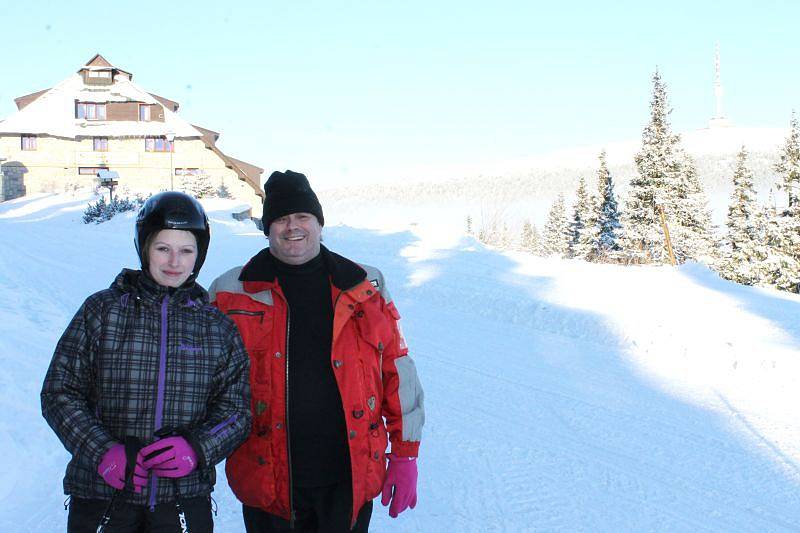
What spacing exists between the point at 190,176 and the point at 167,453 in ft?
113

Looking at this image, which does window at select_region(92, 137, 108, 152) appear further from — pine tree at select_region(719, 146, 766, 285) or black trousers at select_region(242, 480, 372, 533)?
black trousers at select_region(242, 480, 372, 533)

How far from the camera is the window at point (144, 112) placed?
39.3m

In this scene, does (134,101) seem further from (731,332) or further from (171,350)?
(171,350)

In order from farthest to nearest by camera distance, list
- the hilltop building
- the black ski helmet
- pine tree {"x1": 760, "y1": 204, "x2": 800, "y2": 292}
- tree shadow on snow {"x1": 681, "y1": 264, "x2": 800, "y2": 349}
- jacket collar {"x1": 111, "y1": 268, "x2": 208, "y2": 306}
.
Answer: the hilltop building < pine tree {"x1": 760, "y1": 204, "x2": 800, "y2": 292} < tree shadow on snow {"x1": 681, "y1": 264, "x2": 800, "y2": 349} < the black ski helmet < jacket collar {"x1": 111, "y1": 268, "x2": 208, "y2": 306}

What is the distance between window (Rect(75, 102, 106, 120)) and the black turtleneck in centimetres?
4166

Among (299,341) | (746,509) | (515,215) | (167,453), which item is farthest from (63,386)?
(515,215)

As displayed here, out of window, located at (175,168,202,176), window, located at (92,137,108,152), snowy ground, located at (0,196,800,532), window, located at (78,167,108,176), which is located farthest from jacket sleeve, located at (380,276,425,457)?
window, located at (92,137,108,152)

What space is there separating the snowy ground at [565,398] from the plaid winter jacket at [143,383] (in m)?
1.97

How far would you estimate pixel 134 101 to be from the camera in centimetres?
3900

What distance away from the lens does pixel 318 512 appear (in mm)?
2803

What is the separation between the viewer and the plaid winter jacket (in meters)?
2.30

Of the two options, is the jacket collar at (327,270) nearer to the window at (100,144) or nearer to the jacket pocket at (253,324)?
the jacket pocket at (253,324)

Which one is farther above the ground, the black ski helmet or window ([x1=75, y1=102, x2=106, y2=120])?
window ([x1=75, y1=102, x2=106, y2=120])

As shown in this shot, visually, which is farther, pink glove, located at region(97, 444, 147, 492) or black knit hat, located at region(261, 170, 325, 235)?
black knit hat, located at region(261, 170, 325, 235)
